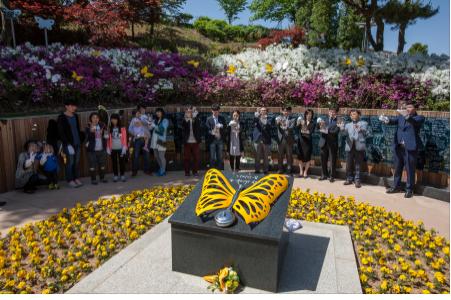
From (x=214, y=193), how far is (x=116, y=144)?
420 centimetres

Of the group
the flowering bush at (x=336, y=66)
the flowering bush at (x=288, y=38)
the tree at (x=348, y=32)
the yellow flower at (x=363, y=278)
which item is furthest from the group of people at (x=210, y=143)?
the tree at (x=348, y=32)

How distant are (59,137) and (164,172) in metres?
2.44

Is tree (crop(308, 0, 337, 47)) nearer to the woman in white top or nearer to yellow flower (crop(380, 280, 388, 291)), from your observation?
the woman in white top

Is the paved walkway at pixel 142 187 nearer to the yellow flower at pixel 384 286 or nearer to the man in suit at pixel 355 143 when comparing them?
the man in suit at pixel 355 143

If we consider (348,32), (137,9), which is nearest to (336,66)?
(137,9)

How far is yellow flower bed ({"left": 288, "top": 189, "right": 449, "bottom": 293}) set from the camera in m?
3.80

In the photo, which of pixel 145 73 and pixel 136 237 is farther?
pixel 145 73

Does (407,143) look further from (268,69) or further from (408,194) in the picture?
(268,69)

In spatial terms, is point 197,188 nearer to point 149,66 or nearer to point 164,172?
point 164,172

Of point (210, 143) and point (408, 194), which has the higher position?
point (210, 143)

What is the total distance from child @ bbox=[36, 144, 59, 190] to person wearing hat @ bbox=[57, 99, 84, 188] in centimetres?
24

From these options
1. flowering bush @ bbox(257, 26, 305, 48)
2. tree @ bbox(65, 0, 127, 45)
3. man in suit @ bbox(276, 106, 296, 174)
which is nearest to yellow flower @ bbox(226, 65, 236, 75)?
man in suit @ bbox(276, 106, 296, 174)

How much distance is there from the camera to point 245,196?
3.89 meters

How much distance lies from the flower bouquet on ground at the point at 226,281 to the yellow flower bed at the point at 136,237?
1370mm
